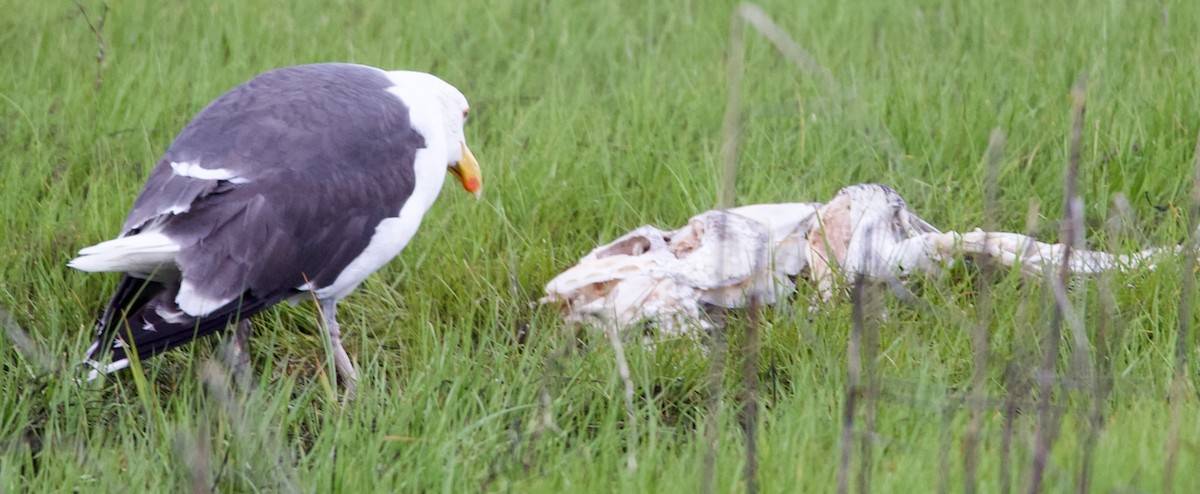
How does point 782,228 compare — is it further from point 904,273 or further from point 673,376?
point 673,376

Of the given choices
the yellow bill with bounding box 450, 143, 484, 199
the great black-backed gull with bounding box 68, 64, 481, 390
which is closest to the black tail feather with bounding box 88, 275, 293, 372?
the great black-backed gull with bounding box 68, 64, 481, 390

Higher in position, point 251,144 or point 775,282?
point 251,144

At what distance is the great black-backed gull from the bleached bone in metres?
0.53

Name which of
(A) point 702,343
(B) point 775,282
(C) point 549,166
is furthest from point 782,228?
(C) point 549,166

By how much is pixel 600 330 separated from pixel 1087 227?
1.70 meters

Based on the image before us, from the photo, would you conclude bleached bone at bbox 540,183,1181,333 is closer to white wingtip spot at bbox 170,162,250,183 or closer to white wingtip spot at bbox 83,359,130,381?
white wingtip spot at bbox 170,162,250,183

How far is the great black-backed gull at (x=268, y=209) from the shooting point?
2867 millimetres

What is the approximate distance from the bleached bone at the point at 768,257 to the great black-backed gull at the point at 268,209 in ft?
1.73

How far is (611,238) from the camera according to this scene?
390 centimetres

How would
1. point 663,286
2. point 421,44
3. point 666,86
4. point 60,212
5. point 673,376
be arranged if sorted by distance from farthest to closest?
1. point 421,44
2. point 666,86
3. point 60,212
4. point 663,286
5. point 673,376

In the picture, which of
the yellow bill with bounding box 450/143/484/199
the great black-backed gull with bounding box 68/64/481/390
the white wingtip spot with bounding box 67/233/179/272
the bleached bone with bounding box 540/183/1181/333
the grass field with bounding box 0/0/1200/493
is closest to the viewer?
the grass field with bounding box 0/0/1200/493

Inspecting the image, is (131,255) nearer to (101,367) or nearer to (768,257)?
(101,367)

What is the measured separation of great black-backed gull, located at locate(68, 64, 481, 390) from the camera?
287 cm

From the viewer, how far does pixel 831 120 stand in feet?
14.3
